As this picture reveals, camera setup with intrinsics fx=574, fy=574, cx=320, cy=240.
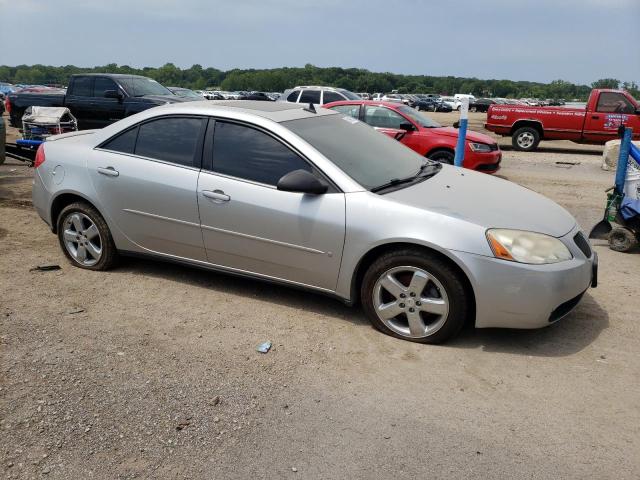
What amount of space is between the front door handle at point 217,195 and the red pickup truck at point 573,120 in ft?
45.0

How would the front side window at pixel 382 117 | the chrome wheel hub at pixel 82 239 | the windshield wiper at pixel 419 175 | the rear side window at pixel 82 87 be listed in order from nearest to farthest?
the windshield wiper at pixel 419 175 → the chrome wheel hub at pixel 82 239 → the front side window at pixel 382 117 → the rear side window at pixel 82 87

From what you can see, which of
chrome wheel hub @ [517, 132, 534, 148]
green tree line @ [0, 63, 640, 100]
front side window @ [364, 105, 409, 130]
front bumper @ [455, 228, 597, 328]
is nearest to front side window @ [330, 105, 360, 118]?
front side window @ [364, 105, 409, 130]

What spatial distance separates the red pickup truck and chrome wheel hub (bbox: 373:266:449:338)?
13739mm

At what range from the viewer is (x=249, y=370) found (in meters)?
3.59

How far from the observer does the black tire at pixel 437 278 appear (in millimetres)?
3721

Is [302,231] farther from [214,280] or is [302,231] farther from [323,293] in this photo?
[214,280]

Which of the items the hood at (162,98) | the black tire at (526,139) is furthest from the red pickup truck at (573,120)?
the hood at (162,98)

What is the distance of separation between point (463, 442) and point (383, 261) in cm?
136

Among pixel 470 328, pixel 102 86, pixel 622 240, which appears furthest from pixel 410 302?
pixel 102 86

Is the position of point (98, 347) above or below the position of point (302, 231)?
below

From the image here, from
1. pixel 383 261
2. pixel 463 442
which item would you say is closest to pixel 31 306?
pixel 383 261

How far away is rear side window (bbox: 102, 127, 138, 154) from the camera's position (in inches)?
192

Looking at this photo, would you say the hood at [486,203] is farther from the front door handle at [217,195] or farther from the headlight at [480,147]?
the headlight at [480,147]

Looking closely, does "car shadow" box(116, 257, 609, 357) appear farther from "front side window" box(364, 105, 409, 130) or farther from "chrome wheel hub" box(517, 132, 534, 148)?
"chrome wheel hub" box(517, 132, 534, 148)
